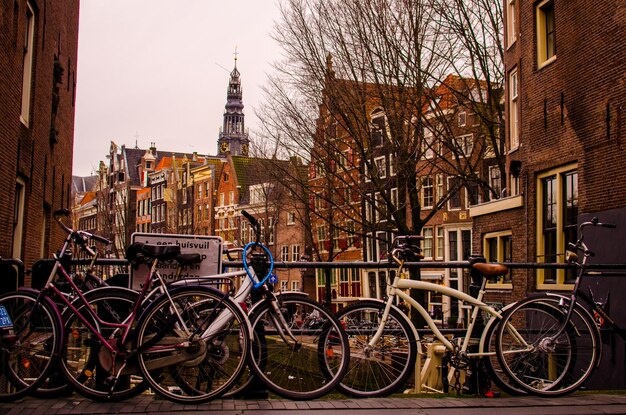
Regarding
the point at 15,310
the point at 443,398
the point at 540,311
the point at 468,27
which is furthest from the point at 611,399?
the point at 468,27

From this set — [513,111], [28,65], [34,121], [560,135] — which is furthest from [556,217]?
[28,65]

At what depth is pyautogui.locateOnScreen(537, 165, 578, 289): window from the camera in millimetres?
15898

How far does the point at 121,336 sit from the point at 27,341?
24.5 inches

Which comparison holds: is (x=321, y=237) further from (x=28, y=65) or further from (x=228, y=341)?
(x=228, y=341)

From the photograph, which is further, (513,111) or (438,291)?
(513,111)

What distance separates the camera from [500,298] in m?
20.7

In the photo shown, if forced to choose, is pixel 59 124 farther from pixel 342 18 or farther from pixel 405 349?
pixel 405 349

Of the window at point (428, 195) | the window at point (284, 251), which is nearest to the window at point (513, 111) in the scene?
the window at point (428, 195)

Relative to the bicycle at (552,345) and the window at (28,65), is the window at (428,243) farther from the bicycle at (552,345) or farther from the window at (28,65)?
the bicycle at (552,345)

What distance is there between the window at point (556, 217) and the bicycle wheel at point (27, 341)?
11866 millimetres

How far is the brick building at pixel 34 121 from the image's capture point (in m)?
11.9

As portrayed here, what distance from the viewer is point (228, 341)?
16.5 feet

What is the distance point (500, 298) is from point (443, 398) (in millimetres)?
15812

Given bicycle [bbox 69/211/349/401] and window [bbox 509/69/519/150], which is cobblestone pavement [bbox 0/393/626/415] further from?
window [bbox 509/69/519/150]
